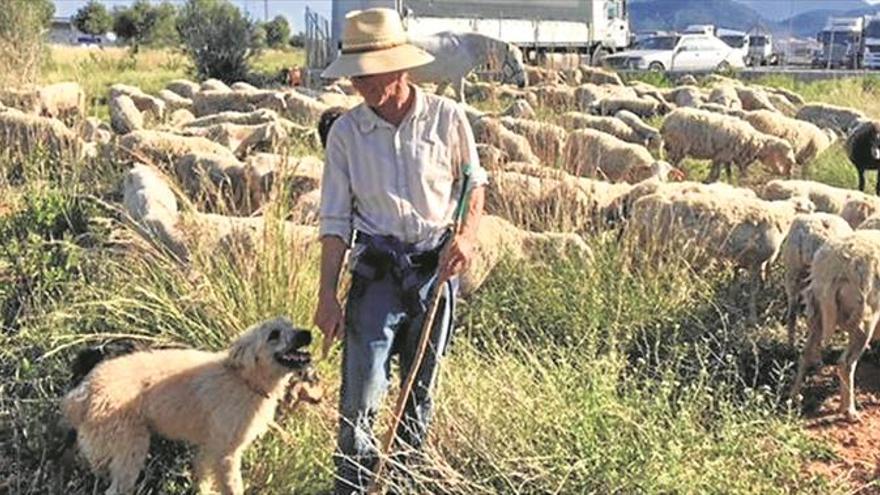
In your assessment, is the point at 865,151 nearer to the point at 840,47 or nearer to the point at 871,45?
the point at 871,45

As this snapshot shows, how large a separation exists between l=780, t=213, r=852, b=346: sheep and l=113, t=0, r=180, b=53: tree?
51.0 metres

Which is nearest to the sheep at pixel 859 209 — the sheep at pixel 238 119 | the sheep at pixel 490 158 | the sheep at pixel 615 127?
the sheep at pixel 490 158

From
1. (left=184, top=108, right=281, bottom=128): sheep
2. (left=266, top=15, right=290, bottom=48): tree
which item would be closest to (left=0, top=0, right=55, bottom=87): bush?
(left=184, top=108, right=281, bottom=128): sheep

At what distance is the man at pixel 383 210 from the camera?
14.8 ft

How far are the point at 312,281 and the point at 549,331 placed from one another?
1531 mm

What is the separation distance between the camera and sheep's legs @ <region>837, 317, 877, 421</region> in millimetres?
6387

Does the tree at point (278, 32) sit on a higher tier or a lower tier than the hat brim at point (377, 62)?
lower

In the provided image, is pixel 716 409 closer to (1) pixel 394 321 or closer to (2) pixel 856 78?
(1) pixel 394 321

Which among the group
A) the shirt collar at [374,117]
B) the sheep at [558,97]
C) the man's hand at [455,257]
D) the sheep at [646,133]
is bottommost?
the sheep at [646,133]

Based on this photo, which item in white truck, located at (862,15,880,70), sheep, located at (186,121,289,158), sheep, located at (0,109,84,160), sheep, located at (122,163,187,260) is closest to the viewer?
sheep, located at (122,163,187,260)

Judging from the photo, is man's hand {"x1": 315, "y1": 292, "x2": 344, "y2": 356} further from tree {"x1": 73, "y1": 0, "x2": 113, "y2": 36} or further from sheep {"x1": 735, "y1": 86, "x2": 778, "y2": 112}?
tree {"x1": 73, "y1": 0, "x2": 113, "y2": 36}

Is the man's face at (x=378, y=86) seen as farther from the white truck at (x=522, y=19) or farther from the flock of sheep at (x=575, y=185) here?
the white truck at (x=522, y=19)

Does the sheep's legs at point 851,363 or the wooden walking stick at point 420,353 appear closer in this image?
the wooden walking stick at point 420,353

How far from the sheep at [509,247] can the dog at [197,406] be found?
2811 mm
